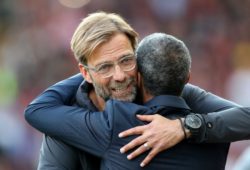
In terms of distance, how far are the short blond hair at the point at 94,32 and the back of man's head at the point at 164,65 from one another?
→ 160mm

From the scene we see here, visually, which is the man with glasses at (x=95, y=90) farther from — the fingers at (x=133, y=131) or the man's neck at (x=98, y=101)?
the fingers at (x=133, y=131)

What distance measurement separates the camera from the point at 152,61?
211cm

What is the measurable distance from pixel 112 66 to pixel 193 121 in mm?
336

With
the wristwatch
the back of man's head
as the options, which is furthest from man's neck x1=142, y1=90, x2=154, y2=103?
the wristwatch

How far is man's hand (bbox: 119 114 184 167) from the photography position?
210 centimetres

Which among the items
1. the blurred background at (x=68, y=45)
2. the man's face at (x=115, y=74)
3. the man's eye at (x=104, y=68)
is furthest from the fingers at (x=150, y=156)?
the blurred background at (x=68, y=45)

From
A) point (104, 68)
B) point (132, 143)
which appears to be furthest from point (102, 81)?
point (132, 143)

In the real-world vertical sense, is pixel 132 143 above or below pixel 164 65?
below

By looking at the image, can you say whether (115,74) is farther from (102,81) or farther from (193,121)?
(193,121)

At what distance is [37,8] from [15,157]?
2.12m

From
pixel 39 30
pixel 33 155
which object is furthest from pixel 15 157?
pixel 39 30

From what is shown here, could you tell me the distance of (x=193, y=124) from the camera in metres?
2.12

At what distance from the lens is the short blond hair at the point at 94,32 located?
2229mm

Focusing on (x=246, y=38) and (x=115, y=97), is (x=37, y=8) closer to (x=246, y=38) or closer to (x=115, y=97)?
(x=246, y=38)
